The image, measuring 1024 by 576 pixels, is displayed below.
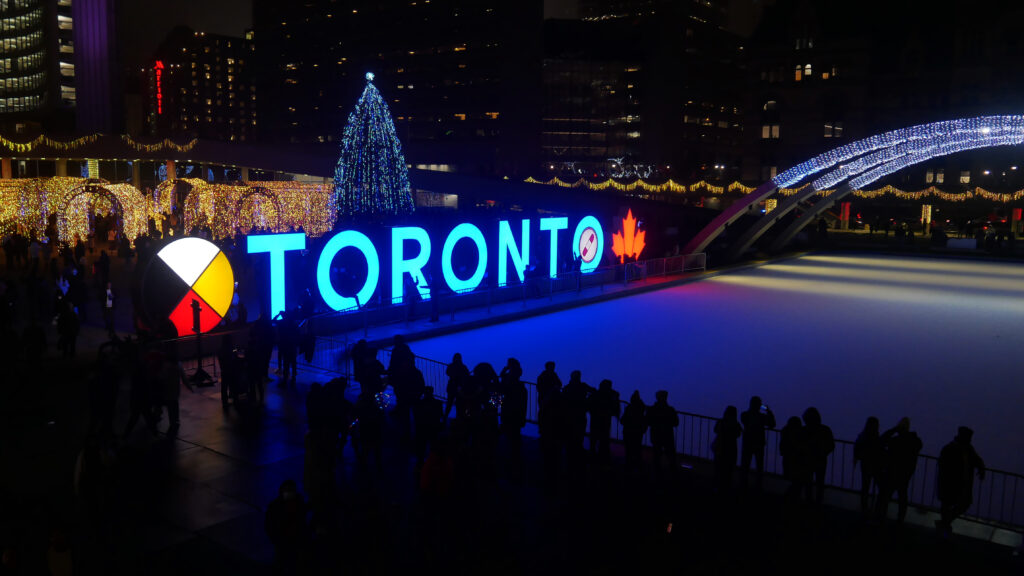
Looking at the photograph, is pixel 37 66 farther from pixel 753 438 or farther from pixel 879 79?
pixel 753 438

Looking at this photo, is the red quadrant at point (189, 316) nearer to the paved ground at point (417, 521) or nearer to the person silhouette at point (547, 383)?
the paved ground at point (417, 521)

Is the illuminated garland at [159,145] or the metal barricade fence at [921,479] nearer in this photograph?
the metal barricade fence at [921,479]

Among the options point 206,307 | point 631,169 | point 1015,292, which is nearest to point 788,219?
point 1015,292

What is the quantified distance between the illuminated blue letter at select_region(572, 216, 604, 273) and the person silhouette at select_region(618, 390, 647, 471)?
18.1 metres

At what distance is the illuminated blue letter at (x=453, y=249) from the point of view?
21609 millimetres

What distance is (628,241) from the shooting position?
32.7 meters

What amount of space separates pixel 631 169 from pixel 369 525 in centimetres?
12061

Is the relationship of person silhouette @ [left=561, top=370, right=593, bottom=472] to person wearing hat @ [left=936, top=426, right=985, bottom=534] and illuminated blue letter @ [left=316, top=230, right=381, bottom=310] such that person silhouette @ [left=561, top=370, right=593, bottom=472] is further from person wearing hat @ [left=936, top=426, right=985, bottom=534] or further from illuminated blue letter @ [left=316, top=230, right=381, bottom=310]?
illuminated blue letter @ [left=316, top=230, right=381, bottom=310]

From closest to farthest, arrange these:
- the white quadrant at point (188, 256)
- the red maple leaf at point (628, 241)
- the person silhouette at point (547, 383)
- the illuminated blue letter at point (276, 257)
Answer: the person silhouette at point (547, 383), the white quadrant at point (188, 256), the illuminated blue letter at point (276, 257), the red maple leaf at point (628, 241)

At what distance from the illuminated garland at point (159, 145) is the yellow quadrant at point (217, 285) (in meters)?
33.6

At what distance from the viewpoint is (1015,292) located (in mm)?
29281

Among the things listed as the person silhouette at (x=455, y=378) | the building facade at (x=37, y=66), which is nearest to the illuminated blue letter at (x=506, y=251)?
the person silhouette at (x=455, y=378)

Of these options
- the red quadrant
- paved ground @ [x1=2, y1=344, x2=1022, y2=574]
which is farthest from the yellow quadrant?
paved ground @ [x1=2, y1=344, x2=1022, y2=574]

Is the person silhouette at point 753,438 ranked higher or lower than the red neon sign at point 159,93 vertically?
lower
